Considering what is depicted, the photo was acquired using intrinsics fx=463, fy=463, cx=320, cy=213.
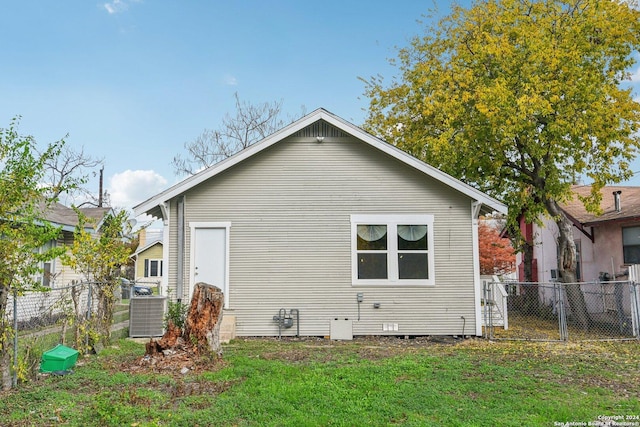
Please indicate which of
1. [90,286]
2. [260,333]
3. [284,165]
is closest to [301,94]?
[284,165]

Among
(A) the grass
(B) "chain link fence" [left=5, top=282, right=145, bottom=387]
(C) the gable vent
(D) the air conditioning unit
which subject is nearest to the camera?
(A) the grass

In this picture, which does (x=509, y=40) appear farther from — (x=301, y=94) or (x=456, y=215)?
(x=301, y=94)

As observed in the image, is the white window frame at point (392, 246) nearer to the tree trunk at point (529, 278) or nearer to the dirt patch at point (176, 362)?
the dirt patch at point (176, 362)

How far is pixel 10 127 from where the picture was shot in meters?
5.73

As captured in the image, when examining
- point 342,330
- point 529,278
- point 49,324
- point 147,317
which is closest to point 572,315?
point 529,278

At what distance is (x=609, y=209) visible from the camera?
1442 centimetres

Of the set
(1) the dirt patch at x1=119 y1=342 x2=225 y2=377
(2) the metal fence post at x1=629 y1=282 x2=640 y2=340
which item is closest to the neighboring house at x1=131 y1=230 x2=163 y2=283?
(1) the dirt patch at x1=119 y1=342 x2=225 y2=377

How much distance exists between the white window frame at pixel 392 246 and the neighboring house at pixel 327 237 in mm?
22

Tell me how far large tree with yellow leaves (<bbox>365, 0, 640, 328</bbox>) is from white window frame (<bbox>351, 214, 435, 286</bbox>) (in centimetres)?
426

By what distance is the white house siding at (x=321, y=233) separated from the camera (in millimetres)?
9906

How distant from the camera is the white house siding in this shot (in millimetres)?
9906

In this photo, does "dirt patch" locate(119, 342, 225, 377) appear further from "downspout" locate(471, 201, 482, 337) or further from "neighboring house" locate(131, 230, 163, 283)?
"neighboring house" locate(131, 230, 163, 283)

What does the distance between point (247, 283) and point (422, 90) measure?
9.78 m

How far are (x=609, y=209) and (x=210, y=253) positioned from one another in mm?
12246
